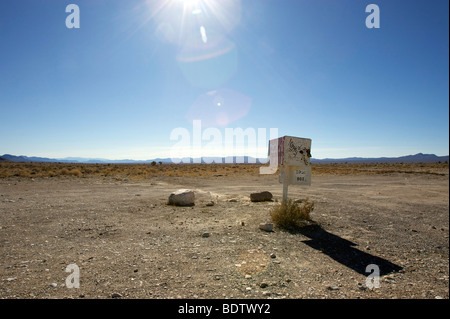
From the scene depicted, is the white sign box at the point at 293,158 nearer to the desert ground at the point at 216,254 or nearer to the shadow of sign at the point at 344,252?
the desert ground at the point at 216,254

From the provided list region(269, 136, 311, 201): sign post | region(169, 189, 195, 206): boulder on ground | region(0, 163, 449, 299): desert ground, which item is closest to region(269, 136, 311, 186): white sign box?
region(269, 136, 311, 201): sign post

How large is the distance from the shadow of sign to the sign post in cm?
162

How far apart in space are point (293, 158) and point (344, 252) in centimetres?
311

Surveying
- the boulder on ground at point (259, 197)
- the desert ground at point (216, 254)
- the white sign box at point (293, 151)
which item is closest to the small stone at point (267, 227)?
the desert ground at point (216, 254)

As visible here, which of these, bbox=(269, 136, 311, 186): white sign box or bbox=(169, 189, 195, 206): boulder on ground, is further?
bbox=(169, 189, 195, 206): boulder on ground

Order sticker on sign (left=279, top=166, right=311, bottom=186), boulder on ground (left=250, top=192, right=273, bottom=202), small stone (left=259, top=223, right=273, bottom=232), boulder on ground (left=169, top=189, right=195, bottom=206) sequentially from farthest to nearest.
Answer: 1. boulder on ground (left=250, top=192, right=273, bottom=202)
2. boulder on ground (left=169, top=189, right=195, bottom=206)
3. sticker on sign (left=279, top=166, right=311, bottom=186)
4. small stone (left=259, top=223, right=273, bottom=232)

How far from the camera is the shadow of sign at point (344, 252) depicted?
4.95 metres

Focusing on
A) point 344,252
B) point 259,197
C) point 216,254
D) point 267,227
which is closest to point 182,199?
point 259,197

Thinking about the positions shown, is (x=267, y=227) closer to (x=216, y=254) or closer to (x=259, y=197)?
(x=216, y=254)

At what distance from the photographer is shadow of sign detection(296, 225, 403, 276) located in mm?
4945

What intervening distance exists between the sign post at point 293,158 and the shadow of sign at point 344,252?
162cm

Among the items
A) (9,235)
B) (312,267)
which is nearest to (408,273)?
(312,267)

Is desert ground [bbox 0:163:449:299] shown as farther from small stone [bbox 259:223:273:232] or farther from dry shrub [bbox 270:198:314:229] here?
dry shrub [bbox 270:198:314:229]
